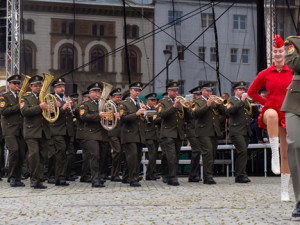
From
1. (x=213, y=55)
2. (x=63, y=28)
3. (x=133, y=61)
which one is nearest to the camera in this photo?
(x=213, y=55)

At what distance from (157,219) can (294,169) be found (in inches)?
58.7

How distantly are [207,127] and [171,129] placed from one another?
2.53 feet

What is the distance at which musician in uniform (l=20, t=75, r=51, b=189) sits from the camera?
12.1 meters

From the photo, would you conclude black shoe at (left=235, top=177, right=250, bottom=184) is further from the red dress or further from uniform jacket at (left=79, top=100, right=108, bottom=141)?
the red dress

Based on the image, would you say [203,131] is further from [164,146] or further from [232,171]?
[232,171]

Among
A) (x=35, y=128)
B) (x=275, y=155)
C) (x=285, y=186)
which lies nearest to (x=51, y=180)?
(x=35, y=128)

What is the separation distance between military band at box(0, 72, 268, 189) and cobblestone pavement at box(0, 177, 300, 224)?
4.23ft

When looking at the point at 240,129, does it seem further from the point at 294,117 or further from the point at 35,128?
the point at 294,117

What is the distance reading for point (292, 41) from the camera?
22.5 feet

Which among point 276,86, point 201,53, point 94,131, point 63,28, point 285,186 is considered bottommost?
point 285,186

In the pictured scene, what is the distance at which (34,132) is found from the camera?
12219mm

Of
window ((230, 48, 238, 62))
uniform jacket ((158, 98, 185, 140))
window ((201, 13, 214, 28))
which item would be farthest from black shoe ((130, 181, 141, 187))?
window ((201, 13, 214, 28))

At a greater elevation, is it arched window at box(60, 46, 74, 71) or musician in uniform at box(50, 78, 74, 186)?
arched window at box(60, 46, 74, 71)

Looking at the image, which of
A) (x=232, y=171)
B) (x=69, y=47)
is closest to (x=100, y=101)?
(x=232, y=171)
